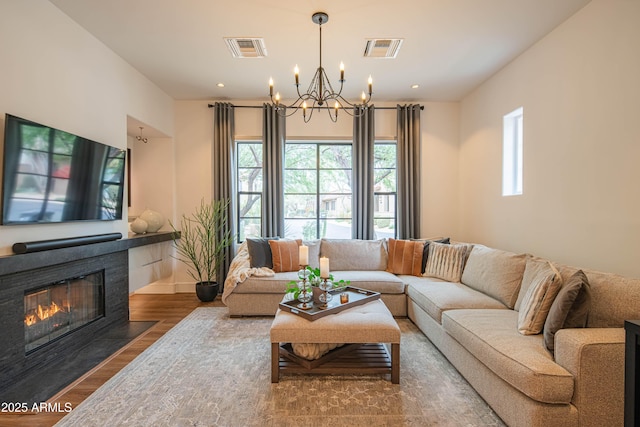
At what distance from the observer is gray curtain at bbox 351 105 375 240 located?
4500 millimetres

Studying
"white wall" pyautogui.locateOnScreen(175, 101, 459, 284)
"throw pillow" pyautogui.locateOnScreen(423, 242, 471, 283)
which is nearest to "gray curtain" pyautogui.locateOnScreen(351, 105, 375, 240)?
"white wall" pyautogui.locateOnScreen(175, 101, 459, 284)

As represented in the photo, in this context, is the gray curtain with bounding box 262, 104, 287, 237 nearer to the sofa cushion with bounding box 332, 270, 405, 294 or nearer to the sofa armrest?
the sofa cushion with bounding box 332, 270, 405, 294

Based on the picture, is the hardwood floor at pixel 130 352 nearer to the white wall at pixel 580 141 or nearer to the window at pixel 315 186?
the window at pixel 315 186

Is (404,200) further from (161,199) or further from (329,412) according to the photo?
(161,199)

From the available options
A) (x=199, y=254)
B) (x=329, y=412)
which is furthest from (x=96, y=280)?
(x=329, y=412)

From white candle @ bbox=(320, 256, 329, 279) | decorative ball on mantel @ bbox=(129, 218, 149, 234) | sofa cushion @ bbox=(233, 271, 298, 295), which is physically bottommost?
sofa cushion @ bbox=(233, 271, 298, 295)

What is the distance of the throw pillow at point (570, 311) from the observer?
1.71 meters

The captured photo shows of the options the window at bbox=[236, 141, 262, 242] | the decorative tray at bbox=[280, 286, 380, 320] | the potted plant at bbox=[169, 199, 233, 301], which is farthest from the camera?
the window at bbox=[236, 141, 262, 242]

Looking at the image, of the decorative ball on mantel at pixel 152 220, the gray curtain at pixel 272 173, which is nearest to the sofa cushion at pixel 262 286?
the gray curtain at pixel 272 173

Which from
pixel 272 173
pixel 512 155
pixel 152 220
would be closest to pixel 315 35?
pixel 272 173

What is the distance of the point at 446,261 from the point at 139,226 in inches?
156

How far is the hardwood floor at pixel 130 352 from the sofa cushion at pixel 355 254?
1636 millimetres

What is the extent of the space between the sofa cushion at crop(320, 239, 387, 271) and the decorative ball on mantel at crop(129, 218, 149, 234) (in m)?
2.41

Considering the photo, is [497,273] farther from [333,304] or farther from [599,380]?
[333,304]
